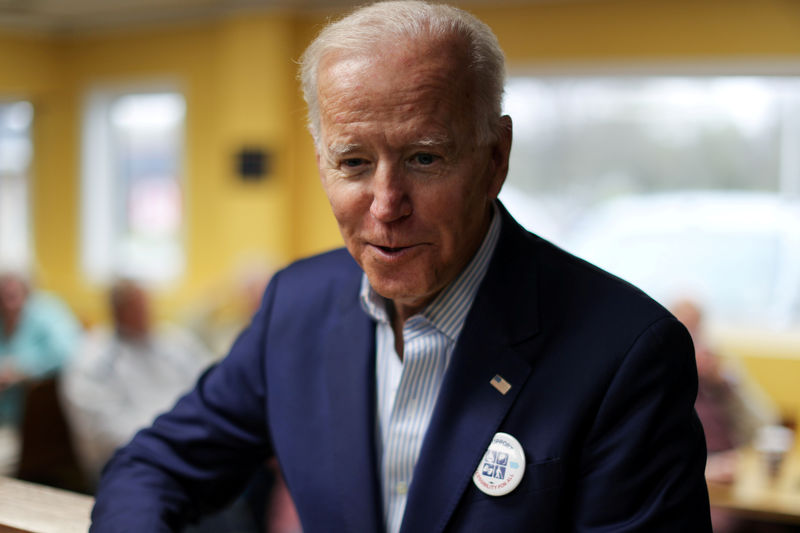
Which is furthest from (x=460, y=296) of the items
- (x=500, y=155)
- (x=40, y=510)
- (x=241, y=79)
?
(x=241, y=79)

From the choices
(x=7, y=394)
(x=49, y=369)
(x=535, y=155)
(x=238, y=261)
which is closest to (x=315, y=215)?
(x=238, y=261)

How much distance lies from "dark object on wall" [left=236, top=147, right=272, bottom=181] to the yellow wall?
0.06 m

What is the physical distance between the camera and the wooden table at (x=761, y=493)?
8.95ft

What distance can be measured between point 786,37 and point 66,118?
6.31m

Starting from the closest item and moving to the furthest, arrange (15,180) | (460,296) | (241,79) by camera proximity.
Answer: (460,296) < (241,79) < (15,180)

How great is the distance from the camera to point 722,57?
17.0 ft

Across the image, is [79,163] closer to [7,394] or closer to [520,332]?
[7,394]

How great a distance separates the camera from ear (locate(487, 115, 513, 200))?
102 cm

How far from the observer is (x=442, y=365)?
1066 millimetres

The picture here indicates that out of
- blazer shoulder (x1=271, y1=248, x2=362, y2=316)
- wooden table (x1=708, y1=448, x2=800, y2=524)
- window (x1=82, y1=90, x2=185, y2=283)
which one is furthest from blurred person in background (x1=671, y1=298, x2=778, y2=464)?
window (x1=82, y1=90, x2=185, y2=283)

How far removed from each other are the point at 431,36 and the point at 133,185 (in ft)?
22.8

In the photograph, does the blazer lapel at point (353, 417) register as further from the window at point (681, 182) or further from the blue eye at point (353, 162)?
the window at point (681, 182)

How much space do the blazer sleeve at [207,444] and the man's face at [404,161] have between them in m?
0.33

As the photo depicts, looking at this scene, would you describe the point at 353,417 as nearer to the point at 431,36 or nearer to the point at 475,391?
the point at 475,391
